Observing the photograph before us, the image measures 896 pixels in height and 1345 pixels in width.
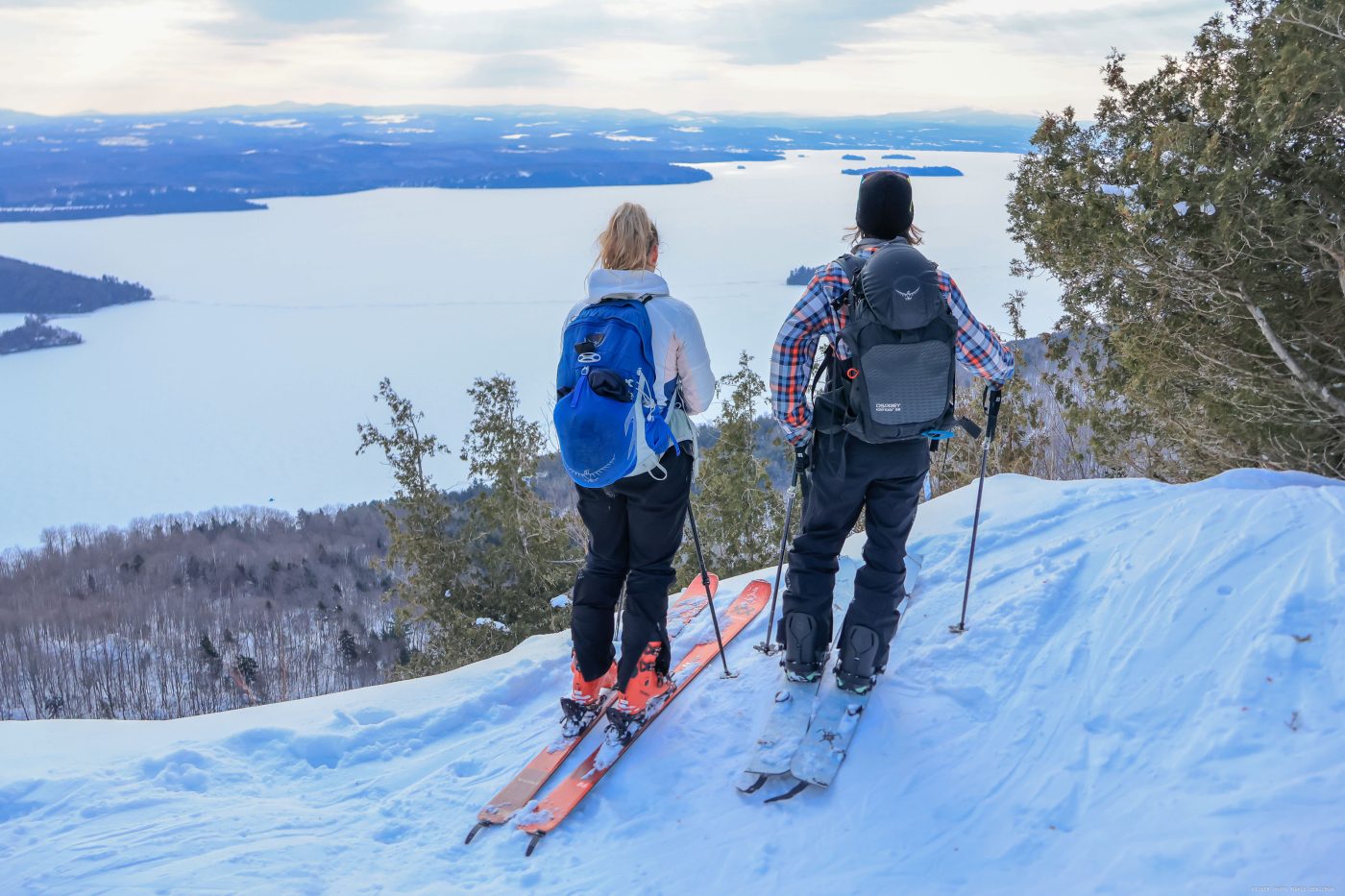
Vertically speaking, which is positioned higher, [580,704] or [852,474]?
[852,474]

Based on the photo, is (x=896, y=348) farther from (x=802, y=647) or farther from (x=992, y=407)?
(x=802, y=647)

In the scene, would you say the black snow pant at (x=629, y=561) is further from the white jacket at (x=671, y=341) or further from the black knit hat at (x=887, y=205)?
the black knit hat at (x=887, y=205)

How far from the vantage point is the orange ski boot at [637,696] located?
3740mm

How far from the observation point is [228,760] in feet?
13.0

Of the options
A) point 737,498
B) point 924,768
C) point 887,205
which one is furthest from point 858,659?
point 737,498

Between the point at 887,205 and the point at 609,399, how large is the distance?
1.35m

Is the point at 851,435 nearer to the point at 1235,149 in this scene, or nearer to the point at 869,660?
the point at 869,660

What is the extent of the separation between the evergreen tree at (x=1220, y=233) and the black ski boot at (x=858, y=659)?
24.2ft

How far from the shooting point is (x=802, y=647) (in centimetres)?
372

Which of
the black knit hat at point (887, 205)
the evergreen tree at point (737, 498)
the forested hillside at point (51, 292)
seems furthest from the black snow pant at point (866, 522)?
the forested hillside at point (51, 292)

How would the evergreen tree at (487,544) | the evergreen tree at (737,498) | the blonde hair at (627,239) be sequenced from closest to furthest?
1. the blonde hair at (627,239)
2. the evergreen tree at (737,498)
3. the evergreen tree at (487,544)

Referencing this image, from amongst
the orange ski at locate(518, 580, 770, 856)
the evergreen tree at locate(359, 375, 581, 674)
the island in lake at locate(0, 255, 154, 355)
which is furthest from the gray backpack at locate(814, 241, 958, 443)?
the island in lake at locate(0, 255, 154, 355)

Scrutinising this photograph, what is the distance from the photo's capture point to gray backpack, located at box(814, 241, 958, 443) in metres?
3.21

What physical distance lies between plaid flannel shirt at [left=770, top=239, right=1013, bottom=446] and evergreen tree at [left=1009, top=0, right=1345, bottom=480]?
663 centimetres
